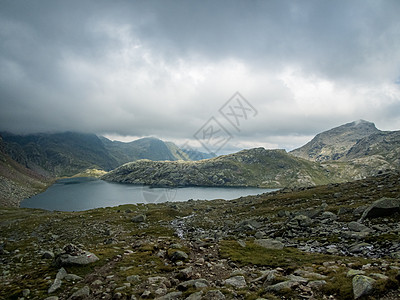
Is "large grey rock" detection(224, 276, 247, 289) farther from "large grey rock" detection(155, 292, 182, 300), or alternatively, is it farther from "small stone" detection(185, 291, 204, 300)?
"large grey rock" detection(155, 292, 182, 300)

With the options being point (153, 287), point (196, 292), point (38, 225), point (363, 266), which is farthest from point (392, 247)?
point (38, 225)

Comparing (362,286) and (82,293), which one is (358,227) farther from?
(82,293)

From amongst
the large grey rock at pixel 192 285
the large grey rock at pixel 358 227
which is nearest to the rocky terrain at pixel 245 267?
the large grey rock at pixel 192 285

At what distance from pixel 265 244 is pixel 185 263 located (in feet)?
31.3

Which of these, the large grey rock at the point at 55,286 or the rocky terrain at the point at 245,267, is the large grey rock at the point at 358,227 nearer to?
the rocky terrain at the point at 245,267

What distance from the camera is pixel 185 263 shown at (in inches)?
709

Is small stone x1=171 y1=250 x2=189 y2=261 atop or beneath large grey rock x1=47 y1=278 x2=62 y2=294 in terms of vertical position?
beneath

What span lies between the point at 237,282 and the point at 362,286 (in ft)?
21.9

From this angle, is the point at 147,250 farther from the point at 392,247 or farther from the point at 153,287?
the point at 392,247

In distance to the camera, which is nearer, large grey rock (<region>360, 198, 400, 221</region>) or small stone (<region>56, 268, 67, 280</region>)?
small stone (<region>56, 268, 67, 280</region>)

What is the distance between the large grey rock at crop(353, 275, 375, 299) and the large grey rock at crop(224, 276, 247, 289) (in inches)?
229

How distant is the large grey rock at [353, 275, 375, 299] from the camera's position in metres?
8.91

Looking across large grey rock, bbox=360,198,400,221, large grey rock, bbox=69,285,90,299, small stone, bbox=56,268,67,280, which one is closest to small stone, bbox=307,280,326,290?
large grey rock, bbox=69,285,90,299

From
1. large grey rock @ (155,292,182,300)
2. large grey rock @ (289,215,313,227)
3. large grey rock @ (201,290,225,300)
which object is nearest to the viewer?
large grey rock @ (201,290,225,300)
